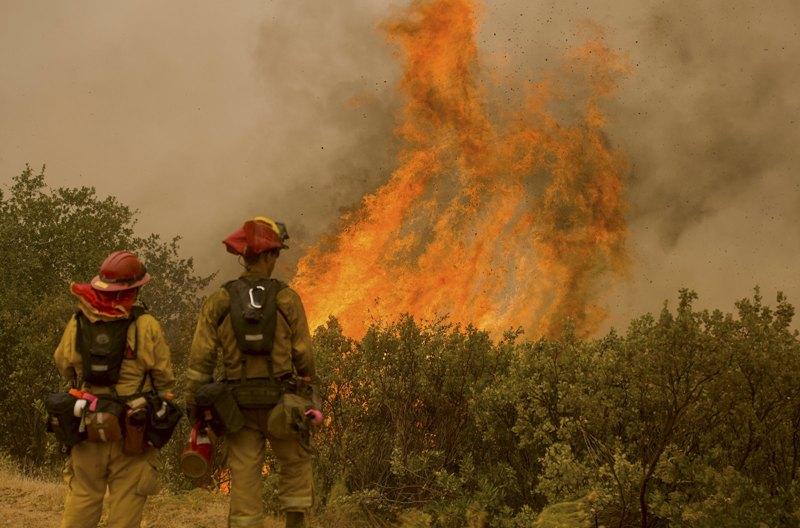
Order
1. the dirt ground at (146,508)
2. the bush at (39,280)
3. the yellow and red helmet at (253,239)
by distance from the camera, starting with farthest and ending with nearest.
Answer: the bush at (39,280) → the dirt ground at (146,508) → the yellow and red helmet at (253,239)

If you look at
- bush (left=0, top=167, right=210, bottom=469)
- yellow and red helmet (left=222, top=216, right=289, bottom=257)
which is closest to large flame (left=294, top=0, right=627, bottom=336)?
bush (left=0, top=167, right=210, bottom=469)

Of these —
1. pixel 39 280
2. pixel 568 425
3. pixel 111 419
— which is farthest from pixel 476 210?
pixel 111 419

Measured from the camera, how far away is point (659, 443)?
21.3 feet

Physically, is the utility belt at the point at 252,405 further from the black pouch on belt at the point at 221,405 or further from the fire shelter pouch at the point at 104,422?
the fire shelter pouch at the point at 104,422

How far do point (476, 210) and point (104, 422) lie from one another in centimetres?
3537

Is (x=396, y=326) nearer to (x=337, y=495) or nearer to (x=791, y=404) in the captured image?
(x=337, y=495)

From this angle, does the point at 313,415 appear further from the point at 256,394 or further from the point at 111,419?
the point at 111,419

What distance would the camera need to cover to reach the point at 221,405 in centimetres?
588

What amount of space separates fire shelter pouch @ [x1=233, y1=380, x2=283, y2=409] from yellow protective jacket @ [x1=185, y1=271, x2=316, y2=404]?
0.08m

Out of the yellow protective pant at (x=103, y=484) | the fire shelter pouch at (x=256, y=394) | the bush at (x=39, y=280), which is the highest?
the bush at (x=39, y=280)

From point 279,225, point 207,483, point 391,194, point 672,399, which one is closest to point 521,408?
point 672,399

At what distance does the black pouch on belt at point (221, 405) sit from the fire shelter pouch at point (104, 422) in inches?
24.0

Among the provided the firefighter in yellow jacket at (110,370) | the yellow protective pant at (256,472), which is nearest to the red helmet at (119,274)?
the firefighter in yellow jacket at (110,370)

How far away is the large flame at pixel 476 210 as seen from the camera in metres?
30.8
